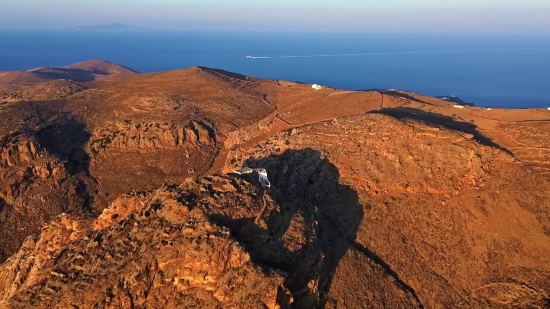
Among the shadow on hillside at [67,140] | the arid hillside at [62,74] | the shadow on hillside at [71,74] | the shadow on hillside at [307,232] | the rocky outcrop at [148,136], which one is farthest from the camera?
the shadow on hillside at [71,74]

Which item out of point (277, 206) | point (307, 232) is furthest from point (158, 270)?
point (307, 232)

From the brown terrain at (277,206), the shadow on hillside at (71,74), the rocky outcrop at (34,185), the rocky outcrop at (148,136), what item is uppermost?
the brown terrain at (277,206)

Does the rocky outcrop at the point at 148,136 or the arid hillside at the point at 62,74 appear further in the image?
the arid hillside at the point at 62,74

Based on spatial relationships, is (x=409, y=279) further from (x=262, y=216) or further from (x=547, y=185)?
(x=547, y=185)

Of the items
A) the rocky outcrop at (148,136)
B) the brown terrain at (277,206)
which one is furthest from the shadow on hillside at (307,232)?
the rocky outcrop at (148,136)

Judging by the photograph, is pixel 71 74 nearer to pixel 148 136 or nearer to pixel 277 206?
pixel 148 136

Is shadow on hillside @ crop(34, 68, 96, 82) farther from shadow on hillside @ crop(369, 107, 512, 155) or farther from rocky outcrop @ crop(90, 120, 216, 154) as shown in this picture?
shadow on hillside @ crop(369, 107, 512, 155)

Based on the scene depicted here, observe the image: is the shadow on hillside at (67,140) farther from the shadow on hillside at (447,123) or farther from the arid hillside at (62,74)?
the arid hillside at (62,74)
